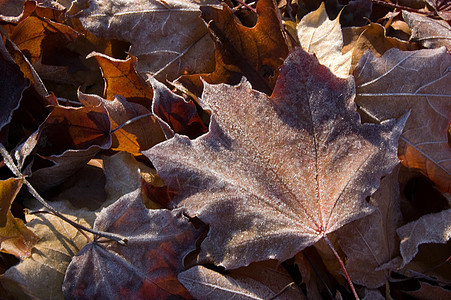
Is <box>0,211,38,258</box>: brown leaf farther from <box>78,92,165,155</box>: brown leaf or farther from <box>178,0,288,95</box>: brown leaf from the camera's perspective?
<box>178,0,288,95</box>: brown leaf

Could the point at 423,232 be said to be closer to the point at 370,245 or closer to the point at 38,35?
the point at 370,245

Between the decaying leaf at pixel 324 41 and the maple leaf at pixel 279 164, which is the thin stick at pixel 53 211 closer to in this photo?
the maple leaf at pixel 279 164

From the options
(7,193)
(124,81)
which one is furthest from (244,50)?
(7,193)

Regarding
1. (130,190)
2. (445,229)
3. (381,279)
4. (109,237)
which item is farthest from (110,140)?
(445,229)

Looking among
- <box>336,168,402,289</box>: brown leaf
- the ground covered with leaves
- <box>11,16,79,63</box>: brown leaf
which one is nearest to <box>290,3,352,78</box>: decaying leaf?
the ground covered with leaves

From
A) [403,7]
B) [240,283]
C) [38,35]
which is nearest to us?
[240,283]
